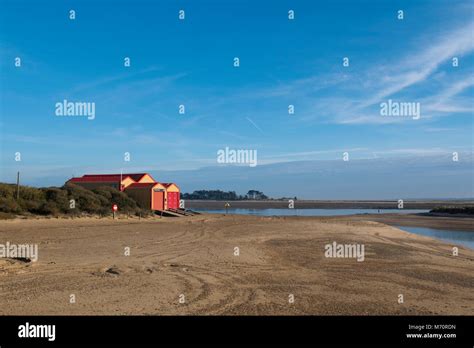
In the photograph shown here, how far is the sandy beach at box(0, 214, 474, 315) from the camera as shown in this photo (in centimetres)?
921

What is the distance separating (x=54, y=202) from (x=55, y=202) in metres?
0.19

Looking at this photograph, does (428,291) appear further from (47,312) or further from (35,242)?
(35,242)

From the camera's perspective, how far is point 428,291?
11438mm

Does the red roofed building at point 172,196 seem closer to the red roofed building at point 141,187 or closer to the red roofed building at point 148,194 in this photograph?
the red roofed building at point 141,187

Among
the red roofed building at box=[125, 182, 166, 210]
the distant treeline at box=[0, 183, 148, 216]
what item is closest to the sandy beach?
the distant treeline at box=[0, 183, 148, 216]

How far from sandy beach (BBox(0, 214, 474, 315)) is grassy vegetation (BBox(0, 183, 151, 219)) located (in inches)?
558

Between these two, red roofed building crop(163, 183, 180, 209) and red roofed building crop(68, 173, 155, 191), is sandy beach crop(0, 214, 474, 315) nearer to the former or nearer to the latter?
red roofed building crop(68, 173, 155, 191)

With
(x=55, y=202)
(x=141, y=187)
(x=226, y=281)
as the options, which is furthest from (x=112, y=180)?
(x=226, y=281)

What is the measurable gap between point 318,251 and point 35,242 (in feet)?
40.8

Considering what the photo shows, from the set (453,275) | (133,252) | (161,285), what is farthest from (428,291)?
(133,252)

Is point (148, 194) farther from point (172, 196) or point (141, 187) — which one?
point (172, 196)

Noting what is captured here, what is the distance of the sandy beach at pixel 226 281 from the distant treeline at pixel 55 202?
49.0 feet

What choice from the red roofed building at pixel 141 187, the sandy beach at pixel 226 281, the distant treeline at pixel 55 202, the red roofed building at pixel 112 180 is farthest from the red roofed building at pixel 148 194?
the sandy beach at pixel 226 281

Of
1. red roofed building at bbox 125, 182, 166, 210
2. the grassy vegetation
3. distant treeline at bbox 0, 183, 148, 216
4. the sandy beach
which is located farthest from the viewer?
red roofed building at bbox 125, 182, 166, 210
